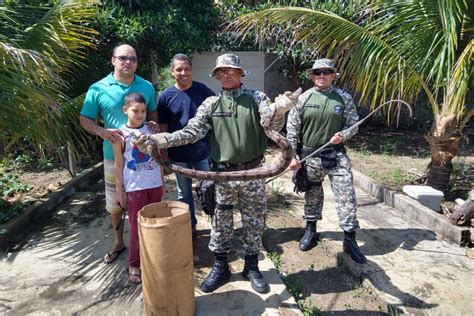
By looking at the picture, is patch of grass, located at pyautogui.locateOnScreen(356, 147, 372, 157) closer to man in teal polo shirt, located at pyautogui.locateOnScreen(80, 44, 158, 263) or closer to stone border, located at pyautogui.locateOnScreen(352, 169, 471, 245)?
stone border, located at pyautogui.locateOnScreen(352, 169, 471, 245)

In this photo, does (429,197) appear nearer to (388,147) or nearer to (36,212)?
(388,147)

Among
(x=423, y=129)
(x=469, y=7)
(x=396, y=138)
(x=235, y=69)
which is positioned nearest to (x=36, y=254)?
(x=235, y=69)

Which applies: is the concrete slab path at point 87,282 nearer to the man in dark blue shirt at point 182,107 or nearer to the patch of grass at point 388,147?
the man in dark blue shirt at point 182,107

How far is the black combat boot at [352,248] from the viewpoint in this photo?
3495mm

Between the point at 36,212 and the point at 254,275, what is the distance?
2956 mm

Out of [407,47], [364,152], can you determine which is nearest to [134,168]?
[407,47]

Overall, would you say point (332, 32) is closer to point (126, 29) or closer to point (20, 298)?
point (126, 29)

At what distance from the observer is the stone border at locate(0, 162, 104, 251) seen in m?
3.91

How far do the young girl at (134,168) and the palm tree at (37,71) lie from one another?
0.68 metres

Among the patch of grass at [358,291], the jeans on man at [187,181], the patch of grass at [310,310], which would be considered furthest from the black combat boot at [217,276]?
the patch of grass at [358,291]

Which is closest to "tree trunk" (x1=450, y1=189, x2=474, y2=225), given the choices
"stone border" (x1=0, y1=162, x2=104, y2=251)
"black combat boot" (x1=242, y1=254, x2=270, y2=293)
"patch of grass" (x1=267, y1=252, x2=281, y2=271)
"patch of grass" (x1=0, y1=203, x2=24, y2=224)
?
"patch of grass" (x1=267, y1=252, x2=281, y2=271)

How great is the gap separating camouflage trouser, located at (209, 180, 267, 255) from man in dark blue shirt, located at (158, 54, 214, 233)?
69cm

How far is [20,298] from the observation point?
299 centimetres

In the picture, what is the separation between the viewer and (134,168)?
2994mm
